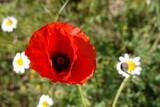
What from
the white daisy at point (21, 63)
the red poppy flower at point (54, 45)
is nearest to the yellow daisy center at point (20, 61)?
the white daisy at point (21, 63)

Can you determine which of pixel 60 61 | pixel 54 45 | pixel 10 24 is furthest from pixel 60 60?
pixel 10 24

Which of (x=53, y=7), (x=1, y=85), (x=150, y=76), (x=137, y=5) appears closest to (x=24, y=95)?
(x=1, y=85)

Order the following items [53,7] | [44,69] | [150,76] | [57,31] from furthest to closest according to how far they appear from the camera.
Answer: [53,7], [150,76], [57,31], [44,69]

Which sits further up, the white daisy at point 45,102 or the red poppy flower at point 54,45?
the white daisy at point 45,102

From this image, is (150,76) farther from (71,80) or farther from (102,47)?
(71,80)

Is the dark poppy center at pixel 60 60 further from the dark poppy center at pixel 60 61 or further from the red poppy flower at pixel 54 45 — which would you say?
the red poppy flower at pixel 54 45

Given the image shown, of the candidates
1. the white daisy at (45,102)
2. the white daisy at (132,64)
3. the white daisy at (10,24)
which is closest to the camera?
the white daisy at (132,64)

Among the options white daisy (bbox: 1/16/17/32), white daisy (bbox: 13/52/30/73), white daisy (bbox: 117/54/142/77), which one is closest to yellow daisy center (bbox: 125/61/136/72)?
white daisy (bbox: 117/54/142/77)

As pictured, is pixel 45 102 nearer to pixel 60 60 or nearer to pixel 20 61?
pixel 20 61
